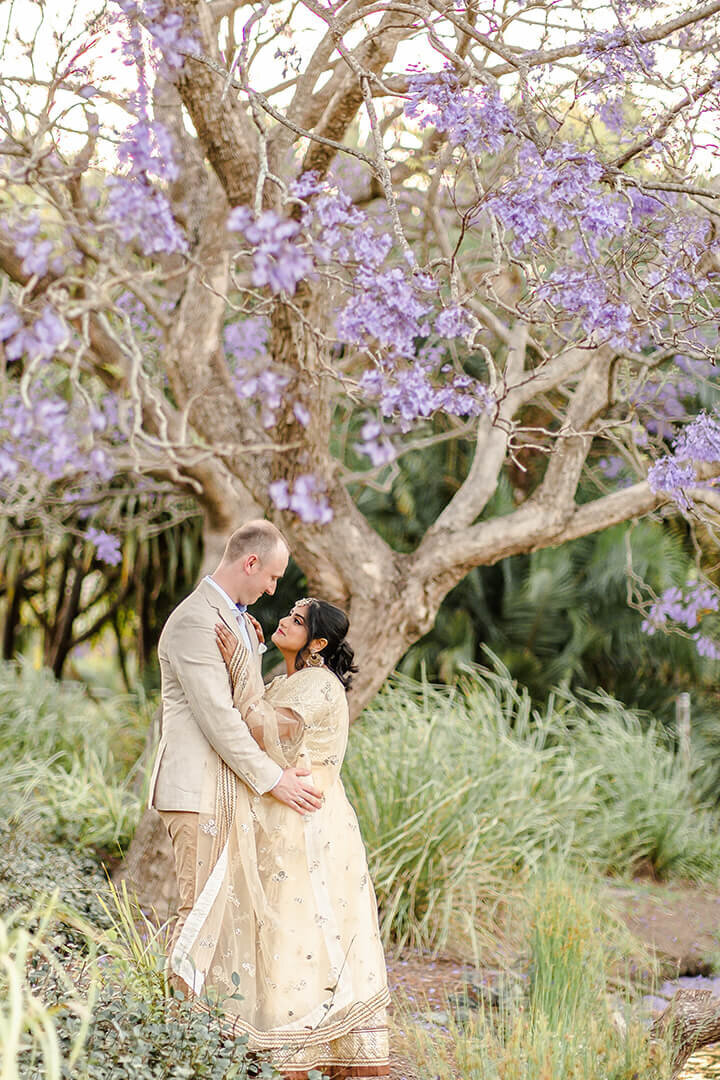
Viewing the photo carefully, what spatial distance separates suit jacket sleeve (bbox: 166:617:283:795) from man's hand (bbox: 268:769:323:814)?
0.03 meters

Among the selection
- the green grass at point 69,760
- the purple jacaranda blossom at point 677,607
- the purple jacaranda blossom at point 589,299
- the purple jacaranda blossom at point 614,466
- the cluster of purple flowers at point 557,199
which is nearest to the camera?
the cluster of purple flowers at point 557,199

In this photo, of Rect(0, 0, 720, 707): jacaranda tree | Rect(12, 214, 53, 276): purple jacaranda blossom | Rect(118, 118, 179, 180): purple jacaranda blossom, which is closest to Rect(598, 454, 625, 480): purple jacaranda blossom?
Rect(0, 0, 720, 707): jacaranda tree

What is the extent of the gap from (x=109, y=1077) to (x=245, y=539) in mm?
1521

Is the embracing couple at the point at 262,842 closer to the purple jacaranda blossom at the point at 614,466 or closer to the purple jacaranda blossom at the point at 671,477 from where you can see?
the purple jacaranda blossom at the point at 671,477

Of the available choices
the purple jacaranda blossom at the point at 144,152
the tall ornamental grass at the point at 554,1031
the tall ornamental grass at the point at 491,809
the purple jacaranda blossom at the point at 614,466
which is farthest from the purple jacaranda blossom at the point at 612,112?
the purple jacaranda blossom at the point at 614,466

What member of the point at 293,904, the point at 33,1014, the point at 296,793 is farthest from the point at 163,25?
the point at 33,1014

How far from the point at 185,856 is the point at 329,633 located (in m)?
0.79

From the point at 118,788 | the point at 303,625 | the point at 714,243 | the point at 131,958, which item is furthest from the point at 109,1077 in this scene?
the point at 118,788

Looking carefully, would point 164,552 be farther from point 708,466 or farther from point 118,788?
point 708,466

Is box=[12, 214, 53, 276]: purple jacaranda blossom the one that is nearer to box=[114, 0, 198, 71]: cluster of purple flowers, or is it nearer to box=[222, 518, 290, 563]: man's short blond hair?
box=[114, 0, 198, 71]: cluster of purple flowers

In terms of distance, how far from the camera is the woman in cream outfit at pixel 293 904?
331 cm

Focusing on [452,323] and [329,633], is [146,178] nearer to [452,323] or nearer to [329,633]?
[452,323]

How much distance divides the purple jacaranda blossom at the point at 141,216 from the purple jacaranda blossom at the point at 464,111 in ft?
2.69

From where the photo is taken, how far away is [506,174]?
3.76 meters
